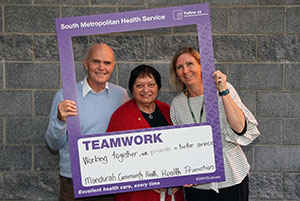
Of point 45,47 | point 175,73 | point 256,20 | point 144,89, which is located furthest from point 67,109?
point 256,20

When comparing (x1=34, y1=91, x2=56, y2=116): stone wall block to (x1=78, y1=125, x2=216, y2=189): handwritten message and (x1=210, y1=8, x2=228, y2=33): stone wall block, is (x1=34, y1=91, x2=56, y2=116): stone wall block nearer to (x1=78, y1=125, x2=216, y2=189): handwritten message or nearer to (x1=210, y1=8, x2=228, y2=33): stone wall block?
(x1=78, y1=125, x2=216, y2=189): handwritten message

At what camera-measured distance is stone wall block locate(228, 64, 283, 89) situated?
283 centimetres

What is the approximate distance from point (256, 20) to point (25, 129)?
7.82ft

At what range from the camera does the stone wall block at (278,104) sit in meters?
2.86

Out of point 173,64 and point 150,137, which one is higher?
point 173,64

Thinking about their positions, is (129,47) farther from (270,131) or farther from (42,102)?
(270,131)

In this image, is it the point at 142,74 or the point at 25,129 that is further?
the point at 25,129

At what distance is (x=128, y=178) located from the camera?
1903 millimetres

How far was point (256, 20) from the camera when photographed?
2816mm

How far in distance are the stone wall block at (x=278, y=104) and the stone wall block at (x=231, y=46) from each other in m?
0.43

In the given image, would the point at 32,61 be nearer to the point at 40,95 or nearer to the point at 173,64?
the point at 40,95

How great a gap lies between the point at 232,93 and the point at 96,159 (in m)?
0.94

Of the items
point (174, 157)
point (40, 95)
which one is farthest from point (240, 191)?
point (40, 95)

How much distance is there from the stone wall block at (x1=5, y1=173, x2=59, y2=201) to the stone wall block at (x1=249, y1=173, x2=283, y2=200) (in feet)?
6.17
